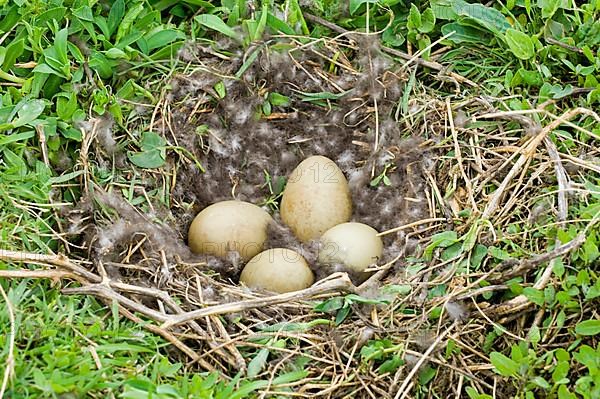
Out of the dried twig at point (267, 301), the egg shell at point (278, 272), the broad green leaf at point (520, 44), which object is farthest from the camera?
the broad green leaf at point (520, 44)

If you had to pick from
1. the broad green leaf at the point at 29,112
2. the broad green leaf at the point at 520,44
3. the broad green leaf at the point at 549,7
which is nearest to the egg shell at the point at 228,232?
the broad green leaf at the point at 29,112

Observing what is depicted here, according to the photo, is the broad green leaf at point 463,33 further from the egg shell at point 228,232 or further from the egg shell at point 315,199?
the egg shell at point 228,232

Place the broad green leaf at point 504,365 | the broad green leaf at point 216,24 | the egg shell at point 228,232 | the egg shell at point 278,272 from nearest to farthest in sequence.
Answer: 1. the broad green leaf at point 504,365
2. the egg shell at point 278,272
3. the egg shell at point 228,232
4. the broad green leaf at point 216,24

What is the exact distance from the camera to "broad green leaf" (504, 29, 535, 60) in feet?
10.1

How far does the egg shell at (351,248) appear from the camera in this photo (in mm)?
2867

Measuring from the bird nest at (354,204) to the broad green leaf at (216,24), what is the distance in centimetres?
4

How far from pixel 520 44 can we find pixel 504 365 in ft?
4.00

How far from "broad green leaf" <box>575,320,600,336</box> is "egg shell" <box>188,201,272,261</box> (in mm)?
1061

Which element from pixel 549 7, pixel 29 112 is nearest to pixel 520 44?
pixel 549 7

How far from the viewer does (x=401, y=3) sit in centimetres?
339

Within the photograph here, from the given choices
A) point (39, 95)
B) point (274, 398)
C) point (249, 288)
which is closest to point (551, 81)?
point (249, 288)

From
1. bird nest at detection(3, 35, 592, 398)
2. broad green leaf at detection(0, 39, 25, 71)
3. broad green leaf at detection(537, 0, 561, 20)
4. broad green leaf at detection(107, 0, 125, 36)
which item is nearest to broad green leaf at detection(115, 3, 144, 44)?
broad green leaf at detection(107, 0, 125, 36)

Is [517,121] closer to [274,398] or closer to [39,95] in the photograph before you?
[274,398]

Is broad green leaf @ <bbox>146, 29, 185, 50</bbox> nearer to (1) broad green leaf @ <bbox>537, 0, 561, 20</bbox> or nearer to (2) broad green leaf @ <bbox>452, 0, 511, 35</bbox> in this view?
(2) broad green leaf @ <bbox>452, 0, 511, 35</bbox>
